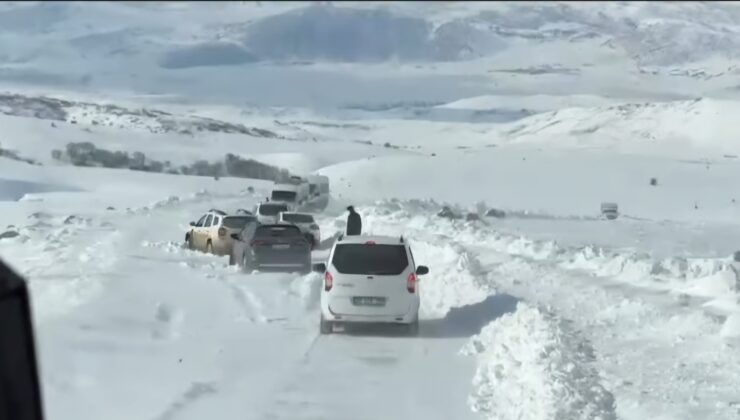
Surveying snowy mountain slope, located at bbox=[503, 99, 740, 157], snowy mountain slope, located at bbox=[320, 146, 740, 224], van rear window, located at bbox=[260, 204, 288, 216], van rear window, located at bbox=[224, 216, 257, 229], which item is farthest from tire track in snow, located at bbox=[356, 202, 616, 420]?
van rear window, located at bbox=[260, 204, 288, 216]

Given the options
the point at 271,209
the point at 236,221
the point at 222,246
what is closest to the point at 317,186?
the point at 271,209

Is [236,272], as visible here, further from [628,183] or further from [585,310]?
[628,183]

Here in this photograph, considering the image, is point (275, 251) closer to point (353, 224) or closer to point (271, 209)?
point (353, 224)

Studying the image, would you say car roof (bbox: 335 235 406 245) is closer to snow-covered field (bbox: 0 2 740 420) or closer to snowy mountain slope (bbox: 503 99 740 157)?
snow-covered field (bbox: 0 2 740 420)

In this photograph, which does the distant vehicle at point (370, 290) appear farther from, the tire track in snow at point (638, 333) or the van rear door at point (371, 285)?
the tire track in snow at point (638, 333)

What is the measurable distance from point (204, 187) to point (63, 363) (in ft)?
244

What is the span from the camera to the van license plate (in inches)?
634

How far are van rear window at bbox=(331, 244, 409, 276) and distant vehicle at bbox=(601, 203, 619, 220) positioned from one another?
92.1ft

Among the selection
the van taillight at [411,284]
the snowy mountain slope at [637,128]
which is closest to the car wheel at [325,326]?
the van taillight at [411,284]

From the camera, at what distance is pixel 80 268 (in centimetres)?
2219

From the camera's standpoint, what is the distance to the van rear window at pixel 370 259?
16344mm

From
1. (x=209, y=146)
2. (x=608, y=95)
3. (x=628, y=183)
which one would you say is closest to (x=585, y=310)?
(x=628, y=183)

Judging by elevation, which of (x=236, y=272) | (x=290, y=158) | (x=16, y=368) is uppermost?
(x=16, y=368)

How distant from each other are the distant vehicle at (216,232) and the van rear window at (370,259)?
39.4 ft
